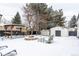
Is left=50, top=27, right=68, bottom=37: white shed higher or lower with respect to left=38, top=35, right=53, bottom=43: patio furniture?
higher

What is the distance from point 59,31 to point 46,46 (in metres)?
0.36

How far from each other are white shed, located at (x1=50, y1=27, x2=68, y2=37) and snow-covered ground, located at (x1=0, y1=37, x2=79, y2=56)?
73 millimetres

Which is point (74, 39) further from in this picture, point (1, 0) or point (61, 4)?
point (1, 0)

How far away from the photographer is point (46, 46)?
8.30 feet

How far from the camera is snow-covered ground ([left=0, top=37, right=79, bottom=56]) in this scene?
2.47m

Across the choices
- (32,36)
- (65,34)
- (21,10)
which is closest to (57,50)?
(65,34)

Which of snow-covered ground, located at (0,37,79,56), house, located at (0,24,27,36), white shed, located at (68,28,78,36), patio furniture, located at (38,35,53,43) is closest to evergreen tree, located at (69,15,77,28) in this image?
white shed, located at (68,28,78,36)

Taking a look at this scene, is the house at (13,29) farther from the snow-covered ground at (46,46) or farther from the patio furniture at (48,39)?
the patio furniture at (48,39)

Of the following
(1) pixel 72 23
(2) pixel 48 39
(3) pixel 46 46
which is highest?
(1) pixel 72 23

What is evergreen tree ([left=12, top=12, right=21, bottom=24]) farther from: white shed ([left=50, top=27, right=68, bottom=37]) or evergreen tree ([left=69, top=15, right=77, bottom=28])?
evergreen tree ([left=69, top=15, right=77, bottom=28])

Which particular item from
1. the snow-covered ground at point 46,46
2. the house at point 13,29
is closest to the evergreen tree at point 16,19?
the house at point 13,29

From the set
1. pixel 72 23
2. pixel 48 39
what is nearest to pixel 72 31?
pixel 72 23

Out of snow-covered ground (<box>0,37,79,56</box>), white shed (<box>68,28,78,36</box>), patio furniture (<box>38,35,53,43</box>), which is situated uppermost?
white shed (<box>68,28,78,36</box>)

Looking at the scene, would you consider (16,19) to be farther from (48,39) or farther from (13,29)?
(48,39)
